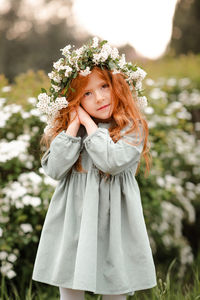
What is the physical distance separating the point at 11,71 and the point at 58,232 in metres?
15.4

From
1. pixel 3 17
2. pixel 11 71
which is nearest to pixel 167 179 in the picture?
pixel 11 71

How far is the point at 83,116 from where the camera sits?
75.7 inches

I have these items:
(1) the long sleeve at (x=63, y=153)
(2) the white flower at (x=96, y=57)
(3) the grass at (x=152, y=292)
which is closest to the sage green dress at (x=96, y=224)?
(1) the long sleeve at (x=63, y=153)

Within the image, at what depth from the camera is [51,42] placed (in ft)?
56.8

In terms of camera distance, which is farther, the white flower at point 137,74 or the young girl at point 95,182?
the white flower at point 137,74

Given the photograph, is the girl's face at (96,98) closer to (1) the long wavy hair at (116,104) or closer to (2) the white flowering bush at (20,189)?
(1) the long wavy hair at (116,104)

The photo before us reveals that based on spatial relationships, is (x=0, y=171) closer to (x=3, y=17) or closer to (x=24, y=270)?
(x=24, y=270)

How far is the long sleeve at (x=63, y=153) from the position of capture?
1.83 m

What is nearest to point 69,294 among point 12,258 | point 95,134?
point 95,134

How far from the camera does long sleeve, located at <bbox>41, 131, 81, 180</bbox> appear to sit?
72.2 inches

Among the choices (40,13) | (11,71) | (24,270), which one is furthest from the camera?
(40,13)

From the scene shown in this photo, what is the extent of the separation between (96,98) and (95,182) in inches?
16.9

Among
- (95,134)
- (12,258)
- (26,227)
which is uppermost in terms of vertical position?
(95,134)

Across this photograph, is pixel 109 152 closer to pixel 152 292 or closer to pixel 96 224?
pixel 96 224
